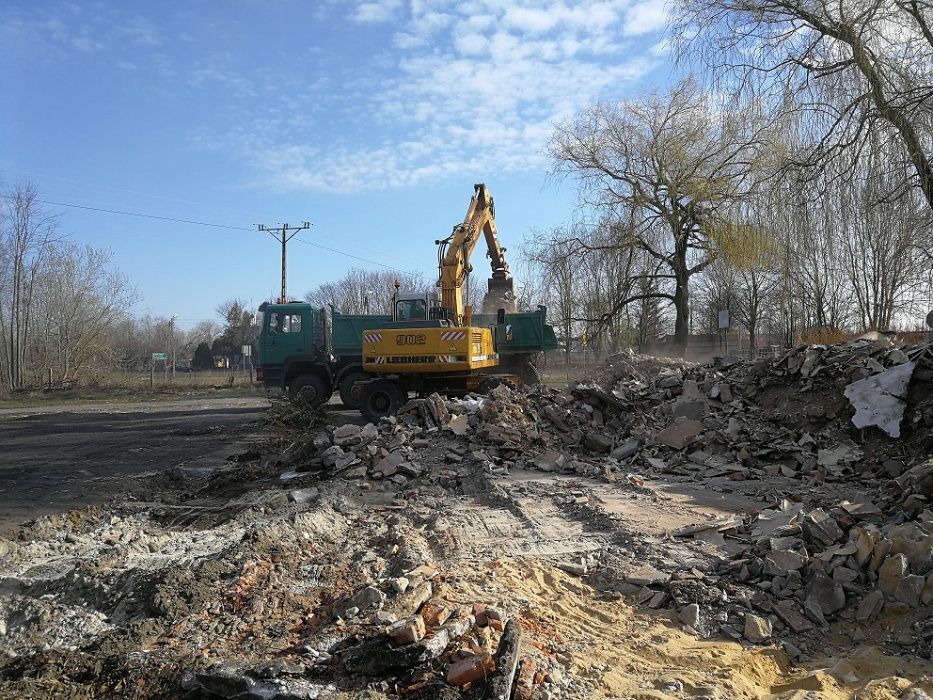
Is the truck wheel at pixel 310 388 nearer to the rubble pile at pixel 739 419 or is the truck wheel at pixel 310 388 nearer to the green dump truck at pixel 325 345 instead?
the green dump truck at pixel 325 345

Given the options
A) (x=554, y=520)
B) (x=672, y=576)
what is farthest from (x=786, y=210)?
(x=672, y=576)

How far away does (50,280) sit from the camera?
37688mm

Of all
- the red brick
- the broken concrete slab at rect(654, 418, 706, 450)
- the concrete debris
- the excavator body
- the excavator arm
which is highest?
the excavator arm

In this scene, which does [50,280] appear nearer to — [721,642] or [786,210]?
[786,210]

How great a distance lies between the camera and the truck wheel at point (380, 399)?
47.7 ft

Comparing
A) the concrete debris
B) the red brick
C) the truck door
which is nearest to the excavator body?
the truck door

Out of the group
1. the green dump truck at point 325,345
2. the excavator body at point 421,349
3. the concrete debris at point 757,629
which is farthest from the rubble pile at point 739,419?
the green dump truck at point 325,345

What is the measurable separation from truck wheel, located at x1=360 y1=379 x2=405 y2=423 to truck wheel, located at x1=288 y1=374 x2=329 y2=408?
8.40ft

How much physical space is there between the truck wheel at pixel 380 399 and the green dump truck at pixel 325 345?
56.1 inches

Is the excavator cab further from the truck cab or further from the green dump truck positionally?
the truck cab

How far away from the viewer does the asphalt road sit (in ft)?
27.3

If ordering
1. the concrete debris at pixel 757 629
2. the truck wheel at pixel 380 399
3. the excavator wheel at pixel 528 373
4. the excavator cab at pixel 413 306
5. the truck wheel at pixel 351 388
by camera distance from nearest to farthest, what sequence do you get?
the concrete debris at pixel 757 629, the truck wheel at pixel 380 399, the truck wheel at pixel 351 388, the excavator cab at pixel 413 306, the excavator wheel at pixel 528 373

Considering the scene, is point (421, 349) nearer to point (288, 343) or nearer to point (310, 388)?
point (310, 388)

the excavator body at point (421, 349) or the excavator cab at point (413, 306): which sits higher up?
the excavator cab at point (413, 306)
